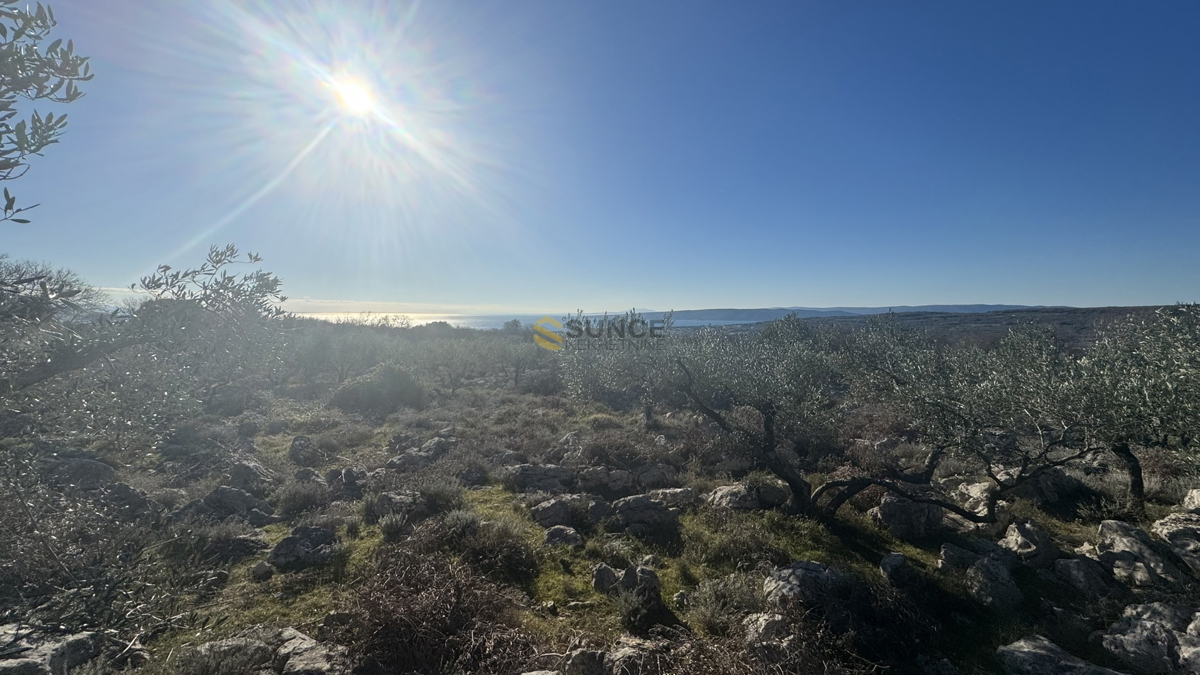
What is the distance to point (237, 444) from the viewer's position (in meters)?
18.0

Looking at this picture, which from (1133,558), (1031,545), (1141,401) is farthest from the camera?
(1031,545)

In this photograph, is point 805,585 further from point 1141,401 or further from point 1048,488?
point 1048,488

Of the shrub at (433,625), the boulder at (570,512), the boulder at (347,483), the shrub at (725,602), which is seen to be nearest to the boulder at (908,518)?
the shrub at (725,602)

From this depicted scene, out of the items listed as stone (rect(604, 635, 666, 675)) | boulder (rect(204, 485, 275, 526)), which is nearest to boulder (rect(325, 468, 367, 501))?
boulder (rect(204, 485, 275, 526))

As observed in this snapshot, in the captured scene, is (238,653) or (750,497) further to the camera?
(750,497)

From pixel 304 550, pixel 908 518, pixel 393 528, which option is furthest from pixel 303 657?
pixel 908 518

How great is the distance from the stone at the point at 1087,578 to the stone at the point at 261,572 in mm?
14465

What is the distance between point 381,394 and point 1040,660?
29.4m

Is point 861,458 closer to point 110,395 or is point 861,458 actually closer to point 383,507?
point 383,507

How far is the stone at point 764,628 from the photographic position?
6.20 m

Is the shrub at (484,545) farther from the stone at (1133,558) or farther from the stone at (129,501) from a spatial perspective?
the stone at (1133,558)

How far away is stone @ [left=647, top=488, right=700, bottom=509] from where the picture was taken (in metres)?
12.0

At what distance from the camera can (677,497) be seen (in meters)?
12.2

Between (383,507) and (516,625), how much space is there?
5.79 m
